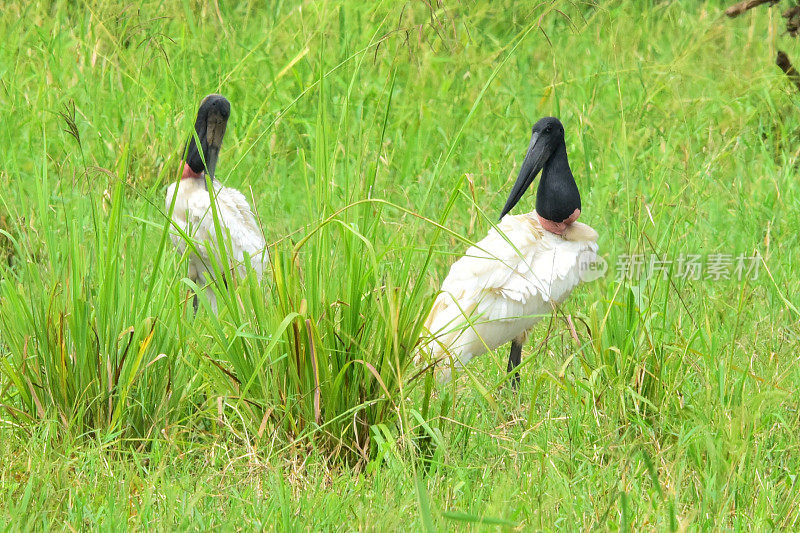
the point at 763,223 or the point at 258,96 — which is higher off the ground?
the point at 258,96

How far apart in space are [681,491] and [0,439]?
1.70 meters

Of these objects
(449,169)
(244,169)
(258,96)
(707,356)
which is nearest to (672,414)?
(707,356)

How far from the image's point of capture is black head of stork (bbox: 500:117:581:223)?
413 cm

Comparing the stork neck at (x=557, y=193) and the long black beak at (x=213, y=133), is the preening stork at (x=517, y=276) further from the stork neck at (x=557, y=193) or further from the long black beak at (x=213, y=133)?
the long black beak at (x=213, y=133)

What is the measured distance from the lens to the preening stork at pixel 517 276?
3.66 m

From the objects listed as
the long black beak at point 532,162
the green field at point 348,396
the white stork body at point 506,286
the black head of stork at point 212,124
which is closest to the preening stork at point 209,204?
the black head of stork at point 212,124

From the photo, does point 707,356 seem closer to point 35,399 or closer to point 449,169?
point 35,399

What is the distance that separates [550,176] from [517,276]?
71 cm

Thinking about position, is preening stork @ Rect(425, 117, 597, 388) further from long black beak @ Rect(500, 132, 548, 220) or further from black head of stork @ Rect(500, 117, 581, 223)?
long black beak @ Rect(500, 132, 548, 220)

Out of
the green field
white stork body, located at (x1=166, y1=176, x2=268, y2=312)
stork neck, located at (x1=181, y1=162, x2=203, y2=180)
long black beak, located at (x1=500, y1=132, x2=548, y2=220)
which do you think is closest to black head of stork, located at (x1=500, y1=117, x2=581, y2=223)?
long black beak, located at (x1=500, y1=132, x2=548, y2=220)

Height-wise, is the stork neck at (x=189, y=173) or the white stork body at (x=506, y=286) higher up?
the stork neck at (x=189, y=173)

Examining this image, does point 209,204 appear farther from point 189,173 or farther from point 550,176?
point 550,176

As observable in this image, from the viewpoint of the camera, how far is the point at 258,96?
625cm

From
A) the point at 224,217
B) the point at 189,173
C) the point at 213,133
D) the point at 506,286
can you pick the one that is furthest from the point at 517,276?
the point at 213,133
